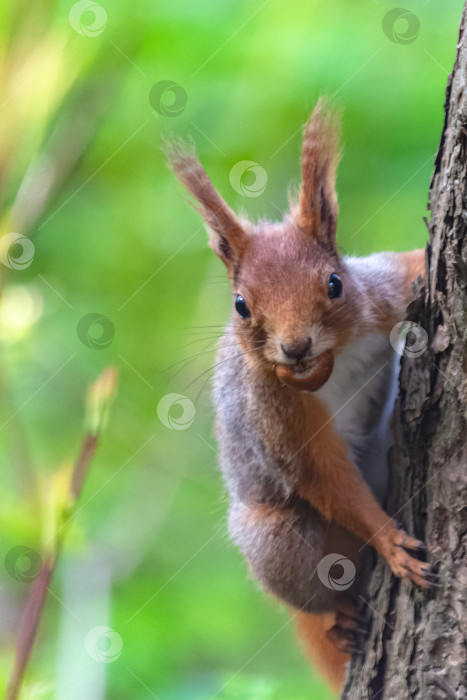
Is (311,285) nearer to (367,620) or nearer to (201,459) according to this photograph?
(367,620)

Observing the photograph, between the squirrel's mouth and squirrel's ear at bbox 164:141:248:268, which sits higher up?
squirrel's ear at bbox 164:141:248:268

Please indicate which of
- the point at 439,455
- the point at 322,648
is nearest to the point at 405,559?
the point at 439,455

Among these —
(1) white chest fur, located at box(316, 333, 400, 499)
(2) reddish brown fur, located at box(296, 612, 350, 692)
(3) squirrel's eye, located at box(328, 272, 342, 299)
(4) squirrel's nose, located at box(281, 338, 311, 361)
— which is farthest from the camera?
(2) reddish brown fur, located at box(296, 612, 350, 692)

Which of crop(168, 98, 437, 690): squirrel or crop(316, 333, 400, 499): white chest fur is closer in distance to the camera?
crop(168, 98, 437, 690): squirrel

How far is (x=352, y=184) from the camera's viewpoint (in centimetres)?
209

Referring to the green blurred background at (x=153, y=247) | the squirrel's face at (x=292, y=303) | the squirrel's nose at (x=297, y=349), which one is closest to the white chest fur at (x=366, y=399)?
the squirrel's face at (x=292, y=303)

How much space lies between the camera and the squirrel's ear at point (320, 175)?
125 cm

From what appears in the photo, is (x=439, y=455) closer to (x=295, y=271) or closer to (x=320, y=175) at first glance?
(x=295, y=271)

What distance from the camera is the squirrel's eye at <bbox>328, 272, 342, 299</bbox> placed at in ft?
3.99

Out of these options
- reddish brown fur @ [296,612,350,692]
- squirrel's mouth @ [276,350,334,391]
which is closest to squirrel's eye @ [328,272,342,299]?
squirrel's mouth @ [276,350,334,391]

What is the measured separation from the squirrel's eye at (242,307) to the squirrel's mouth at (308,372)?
0.42ft

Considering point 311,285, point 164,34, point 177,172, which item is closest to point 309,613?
point 311,285

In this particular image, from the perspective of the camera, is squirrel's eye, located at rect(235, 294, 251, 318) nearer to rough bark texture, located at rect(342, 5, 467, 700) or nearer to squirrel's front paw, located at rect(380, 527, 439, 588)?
rough bark texture, located at rect(342, 5, 467, 700)

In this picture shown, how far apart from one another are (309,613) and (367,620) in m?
0.21
